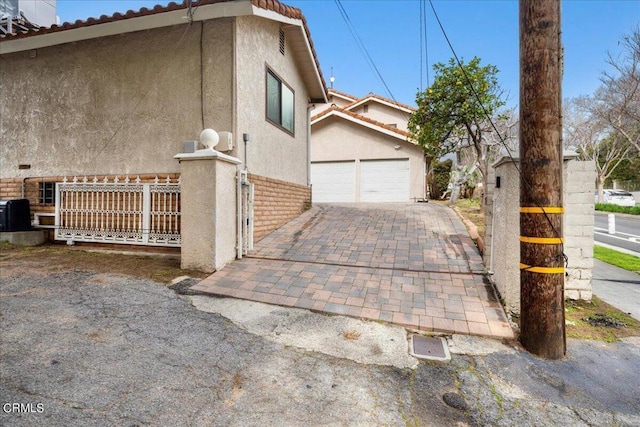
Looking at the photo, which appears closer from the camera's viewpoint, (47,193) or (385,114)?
(47,193)

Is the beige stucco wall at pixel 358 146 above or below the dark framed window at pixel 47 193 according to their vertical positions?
above

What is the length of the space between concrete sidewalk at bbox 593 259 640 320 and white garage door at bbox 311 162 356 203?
10.2 meters

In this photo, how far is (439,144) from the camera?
41.1 ft

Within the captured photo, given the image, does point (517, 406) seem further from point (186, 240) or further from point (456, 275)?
point (186, 240)

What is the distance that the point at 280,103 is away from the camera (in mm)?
8703

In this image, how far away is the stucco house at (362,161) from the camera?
15328 millimetres

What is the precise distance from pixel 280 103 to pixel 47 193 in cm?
616

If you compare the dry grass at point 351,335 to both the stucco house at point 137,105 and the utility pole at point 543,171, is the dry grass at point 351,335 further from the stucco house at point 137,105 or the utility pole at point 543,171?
the stucco house at point 137,105

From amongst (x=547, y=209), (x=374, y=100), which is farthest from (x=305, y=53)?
(x=374, y=100)

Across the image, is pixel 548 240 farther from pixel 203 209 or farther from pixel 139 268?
pixel 139 268

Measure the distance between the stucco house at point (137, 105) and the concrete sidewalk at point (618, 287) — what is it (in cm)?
643

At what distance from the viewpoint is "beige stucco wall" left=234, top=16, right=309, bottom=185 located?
21.3 ft

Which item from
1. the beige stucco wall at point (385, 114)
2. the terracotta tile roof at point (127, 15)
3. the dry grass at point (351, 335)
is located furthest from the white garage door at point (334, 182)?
the dry grass at point (351, 335)

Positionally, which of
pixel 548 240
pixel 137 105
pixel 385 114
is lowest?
pixel 548 240
